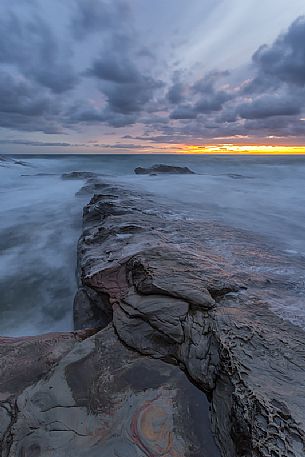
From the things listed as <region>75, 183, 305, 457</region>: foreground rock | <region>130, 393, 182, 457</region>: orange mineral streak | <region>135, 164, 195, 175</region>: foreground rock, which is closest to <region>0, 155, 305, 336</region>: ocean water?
<region>75, 183, 305, 457</region>: foreground rock

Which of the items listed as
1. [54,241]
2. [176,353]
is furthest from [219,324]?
[54,241]

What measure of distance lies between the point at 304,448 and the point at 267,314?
1.36 meters

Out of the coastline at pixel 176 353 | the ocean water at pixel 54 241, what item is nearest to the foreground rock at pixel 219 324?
the coastline at pixel 176 353

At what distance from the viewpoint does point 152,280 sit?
139 inches

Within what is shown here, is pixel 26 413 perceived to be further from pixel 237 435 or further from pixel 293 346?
pixel 293 346

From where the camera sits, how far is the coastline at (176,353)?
2.13 meters

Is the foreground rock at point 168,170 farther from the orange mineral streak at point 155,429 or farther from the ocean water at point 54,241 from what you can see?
the orange mineral streak at point 155,429

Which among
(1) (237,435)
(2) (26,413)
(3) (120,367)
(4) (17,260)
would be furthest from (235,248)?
(4) (17,260)

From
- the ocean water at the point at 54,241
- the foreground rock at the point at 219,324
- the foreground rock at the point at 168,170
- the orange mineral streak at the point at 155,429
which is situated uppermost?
the foreground rock at the point at 219,324

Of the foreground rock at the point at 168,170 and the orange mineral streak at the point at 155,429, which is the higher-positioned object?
the orange mineral streak at the point at 155,429

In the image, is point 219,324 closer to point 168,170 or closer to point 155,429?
point 155,429

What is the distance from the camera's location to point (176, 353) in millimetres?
2967

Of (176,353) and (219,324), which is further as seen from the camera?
(176,353)

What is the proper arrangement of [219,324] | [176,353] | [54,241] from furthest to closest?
[54,241] → [176,353] → [219,324]
